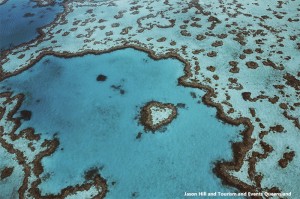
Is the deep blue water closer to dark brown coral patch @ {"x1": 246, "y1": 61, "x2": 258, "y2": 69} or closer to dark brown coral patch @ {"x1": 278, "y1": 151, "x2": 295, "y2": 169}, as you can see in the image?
dark brown coral patch @ {"x1": 246, "y1": 61, "x2": 258, "y2": 69}

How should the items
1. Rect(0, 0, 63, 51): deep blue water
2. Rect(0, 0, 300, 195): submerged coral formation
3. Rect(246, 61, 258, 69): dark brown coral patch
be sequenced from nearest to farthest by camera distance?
1. Rect(0, 0, 300, 195): submerged coral formation
2. Rect(246, 61, 258, 69): dark brown coral patch
3. Rect(0, 0, 63, 51): deep blue water

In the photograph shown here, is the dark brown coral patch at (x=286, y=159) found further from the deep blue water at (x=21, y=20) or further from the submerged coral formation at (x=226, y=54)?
the deep blue water at (x=21, y=20)

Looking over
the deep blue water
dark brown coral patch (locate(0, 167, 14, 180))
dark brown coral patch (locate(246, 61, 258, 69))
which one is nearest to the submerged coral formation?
dark brown coral patch (locate(246, 61, 258, 69))

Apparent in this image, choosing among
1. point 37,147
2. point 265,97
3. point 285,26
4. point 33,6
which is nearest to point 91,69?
point 37,147

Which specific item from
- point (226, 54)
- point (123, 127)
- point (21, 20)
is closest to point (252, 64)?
point (226, 54)

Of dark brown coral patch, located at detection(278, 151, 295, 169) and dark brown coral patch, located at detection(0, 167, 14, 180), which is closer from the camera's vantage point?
dark brown coral patch, located at detection(278, 151, 295, 169)

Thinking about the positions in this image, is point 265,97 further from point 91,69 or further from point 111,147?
point 91,69

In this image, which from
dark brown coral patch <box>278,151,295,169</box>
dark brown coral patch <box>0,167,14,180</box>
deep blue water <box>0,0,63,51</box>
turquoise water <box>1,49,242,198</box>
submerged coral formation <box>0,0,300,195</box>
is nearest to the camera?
dark brown coral patch <box>278,151,295,169</box>
